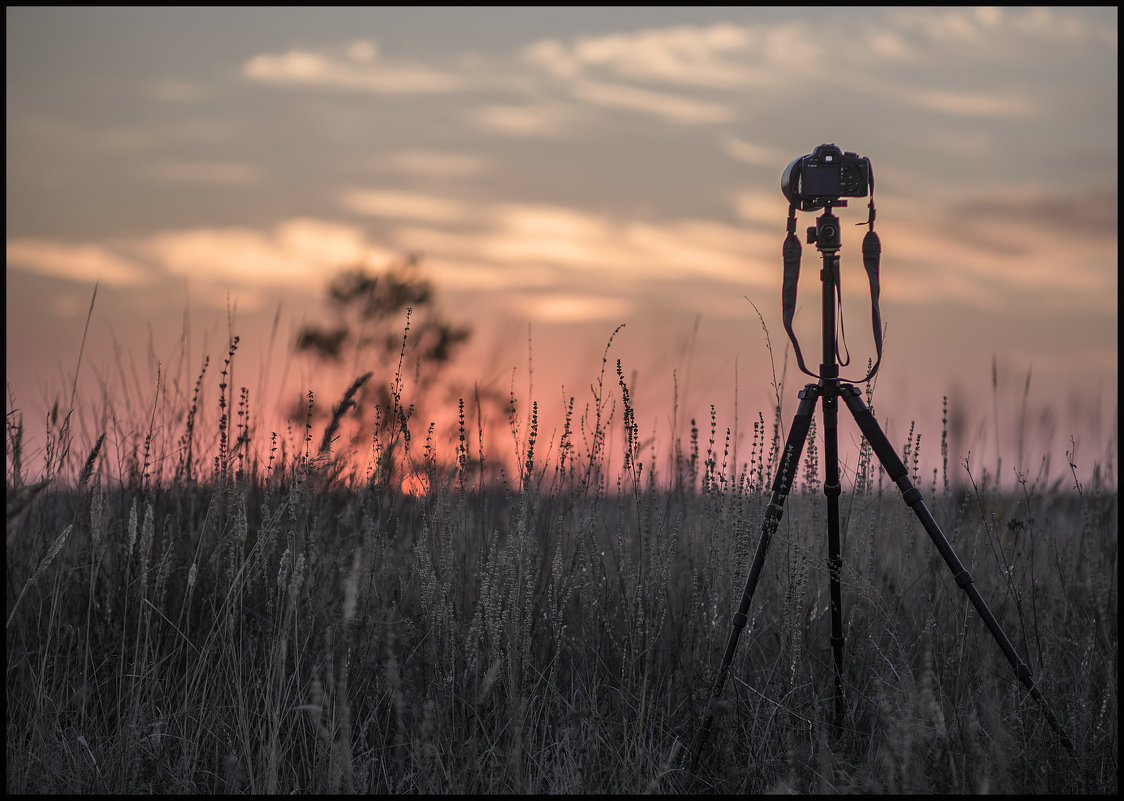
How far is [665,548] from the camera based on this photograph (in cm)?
422

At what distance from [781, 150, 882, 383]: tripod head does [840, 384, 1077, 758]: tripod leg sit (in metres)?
0.20

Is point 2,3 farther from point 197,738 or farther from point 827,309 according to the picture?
point 827,309

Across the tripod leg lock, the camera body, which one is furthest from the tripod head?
the tripod leg lock

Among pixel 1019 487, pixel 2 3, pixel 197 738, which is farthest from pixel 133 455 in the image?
pixel 1019 487

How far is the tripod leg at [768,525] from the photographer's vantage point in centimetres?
328

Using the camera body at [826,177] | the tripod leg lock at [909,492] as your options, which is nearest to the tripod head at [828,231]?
the camera body at [826,177]

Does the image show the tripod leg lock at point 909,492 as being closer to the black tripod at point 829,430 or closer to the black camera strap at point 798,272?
the black tripod at point 829,430

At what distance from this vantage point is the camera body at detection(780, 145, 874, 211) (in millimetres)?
3525

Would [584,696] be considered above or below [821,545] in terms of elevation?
below

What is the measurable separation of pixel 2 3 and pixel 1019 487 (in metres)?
5.56

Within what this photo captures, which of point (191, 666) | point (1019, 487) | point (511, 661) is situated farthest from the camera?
point (1019, 487)

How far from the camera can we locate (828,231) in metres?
3.51

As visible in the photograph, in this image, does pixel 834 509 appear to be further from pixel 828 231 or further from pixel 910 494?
pixel 828 231

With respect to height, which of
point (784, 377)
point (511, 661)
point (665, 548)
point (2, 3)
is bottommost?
point (511, 661)
